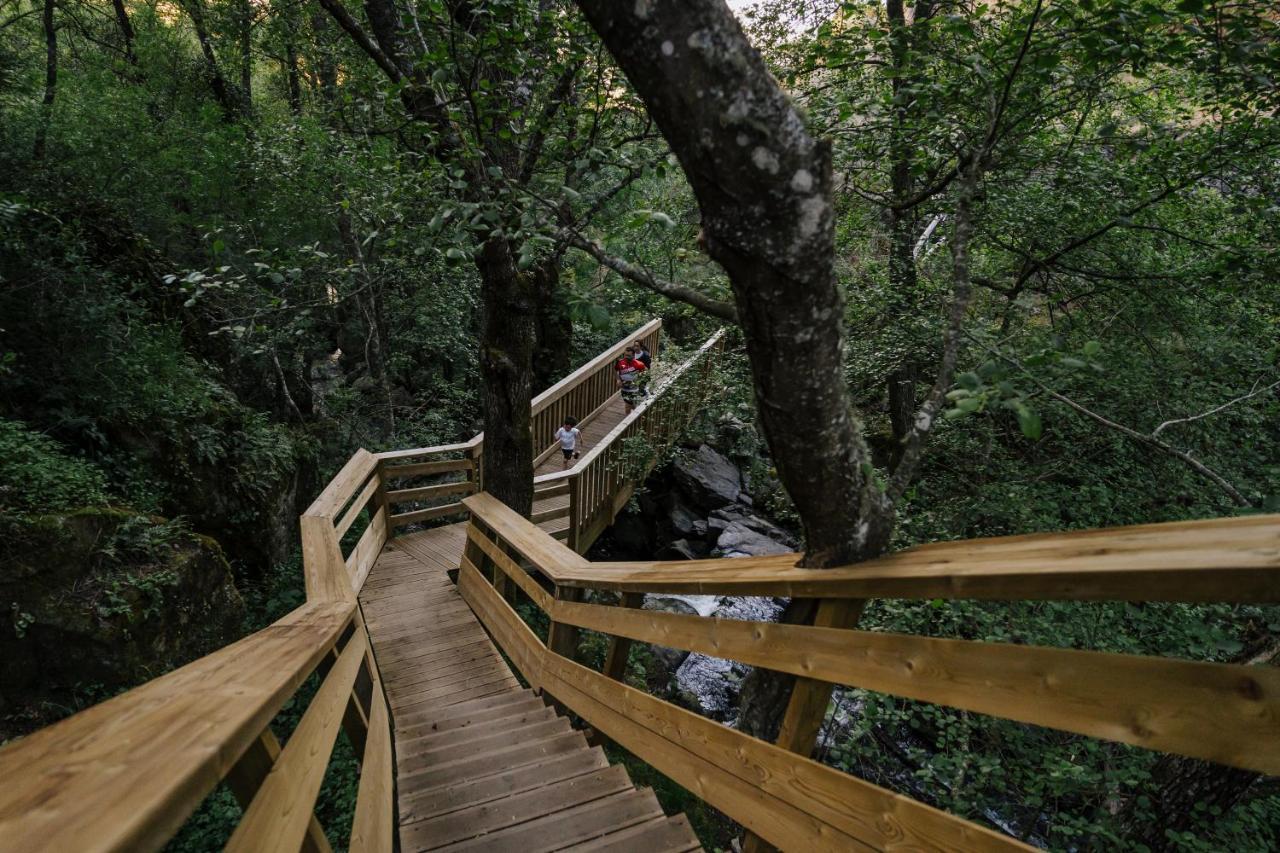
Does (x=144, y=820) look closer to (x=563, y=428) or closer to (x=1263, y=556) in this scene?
(x=1263, y=556)

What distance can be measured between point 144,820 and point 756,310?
1.48 meters

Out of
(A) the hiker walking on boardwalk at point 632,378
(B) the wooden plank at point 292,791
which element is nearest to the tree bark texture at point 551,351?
(A) the hiker walking on boardwalk at point 632,378

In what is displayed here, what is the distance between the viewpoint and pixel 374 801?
2.23 metres

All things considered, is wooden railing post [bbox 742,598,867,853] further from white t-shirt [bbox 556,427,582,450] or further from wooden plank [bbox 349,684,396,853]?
white t-shirt [bbox 556,427,582,450]

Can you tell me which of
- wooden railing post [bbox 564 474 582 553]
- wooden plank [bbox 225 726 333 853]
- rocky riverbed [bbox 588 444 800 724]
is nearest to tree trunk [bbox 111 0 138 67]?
wooden railing post [bbox 564 474 582 553]

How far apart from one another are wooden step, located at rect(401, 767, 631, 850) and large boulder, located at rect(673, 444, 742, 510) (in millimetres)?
7992

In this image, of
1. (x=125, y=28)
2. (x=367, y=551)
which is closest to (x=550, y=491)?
(x=367, y=551)

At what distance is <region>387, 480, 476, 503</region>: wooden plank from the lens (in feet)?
25.0

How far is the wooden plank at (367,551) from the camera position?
5.89 m

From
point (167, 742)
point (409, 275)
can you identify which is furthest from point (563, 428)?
point (167, 742)

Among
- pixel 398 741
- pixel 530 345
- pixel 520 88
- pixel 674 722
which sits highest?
pixel 520 88

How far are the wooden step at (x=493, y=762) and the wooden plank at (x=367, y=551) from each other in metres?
2.54

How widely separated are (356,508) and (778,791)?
5.22 meters

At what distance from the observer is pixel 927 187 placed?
21.2 ft
